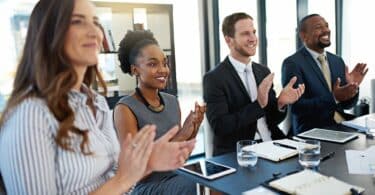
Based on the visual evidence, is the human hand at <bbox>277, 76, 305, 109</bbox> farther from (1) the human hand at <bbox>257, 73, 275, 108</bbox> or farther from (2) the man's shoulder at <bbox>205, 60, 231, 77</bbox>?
(2) the man's shoulder at <bbox>205, 60, 231, 77</bbox>

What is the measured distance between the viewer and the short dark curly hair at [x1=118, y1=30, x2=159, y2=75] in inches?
75.3

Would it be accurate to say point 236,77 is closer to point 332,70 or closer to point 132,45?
point 132,45

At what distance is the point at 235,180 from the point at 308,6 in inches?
146

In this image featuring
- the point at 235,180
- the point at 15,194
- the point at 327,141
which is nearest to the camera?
the point at 15,194

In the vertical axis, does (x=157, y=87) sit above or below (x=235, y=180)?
above

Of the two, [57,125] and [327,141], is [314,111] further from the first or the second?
[57,125]

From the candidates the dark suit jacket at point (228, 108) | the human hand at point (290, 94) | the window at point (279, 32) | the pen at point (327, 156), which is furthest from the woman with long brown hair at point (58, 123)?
the window at point (279, 32)

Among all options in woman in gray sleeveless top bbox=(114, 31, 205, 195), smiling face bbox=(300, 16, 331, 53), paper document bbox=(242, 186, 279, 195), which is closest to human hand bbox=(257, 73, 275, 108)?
woman in gray sleeveless top bbox=(114, 31, 205, 195)

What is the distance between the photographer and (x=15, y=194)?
3.14ft

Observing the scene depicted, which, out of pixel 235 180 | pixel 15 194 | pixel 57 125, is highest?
pixel 57 125

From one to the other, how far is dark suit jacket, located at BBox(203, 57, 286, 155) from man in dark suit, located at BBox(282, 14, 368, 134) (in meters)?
0.42

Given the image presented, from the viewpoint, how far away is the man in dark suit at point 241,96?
212cm

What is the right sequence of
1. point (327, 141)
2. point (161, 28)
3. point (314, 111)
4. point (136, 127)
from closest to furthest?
point (136, 127) < point (327, 141) < point (314, 111) < point (161, 28)

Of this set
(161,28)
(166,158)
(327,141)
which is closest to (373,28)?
(161,28)
